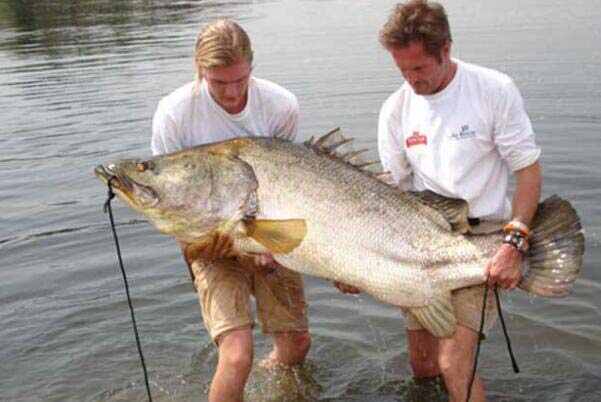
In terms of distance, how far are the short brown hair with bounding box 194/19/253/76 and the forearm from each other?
5.60ft

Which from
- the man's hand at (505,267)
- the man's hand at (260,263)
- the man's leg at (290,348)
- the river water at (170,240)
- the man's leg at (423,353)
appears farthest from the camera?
the river water at (170,240)

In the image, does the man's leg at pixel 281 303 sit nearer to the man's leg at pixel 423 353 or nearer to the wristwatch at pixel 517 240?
the man's leg at pixel 423 353

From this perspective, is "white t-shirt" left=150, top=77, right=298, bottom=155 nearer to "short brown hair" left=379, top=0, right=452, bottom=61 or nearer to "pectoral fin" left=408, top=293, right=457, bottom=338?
"short brown hair" left=379, top=0, right=452, bottom=61

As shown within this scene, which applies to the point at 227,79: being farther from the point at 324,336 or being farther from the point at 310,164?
the point at 324,336

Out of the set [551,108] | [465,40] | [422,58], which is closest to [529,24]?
[465,40]

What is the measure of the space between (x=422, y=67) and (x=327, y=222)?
1012 millimetres

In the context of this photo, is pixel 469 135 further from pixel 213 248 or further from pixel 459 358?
pixel 213 248

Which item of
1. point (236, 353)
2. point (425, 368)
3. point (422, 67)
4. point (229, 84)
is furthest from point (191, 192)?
point (425, 368)

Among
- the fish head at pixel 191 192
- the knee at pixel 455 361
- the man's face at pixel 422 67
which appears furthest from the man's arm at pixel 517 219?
the fish head at pixel 191 192

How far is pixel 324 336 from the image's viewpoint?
694cm

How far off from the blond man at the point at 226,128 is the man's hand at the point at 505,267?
4.20 feet

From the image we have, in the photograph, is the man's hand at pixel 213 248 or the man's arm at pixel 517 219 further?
the man's hand at pixel 213 248

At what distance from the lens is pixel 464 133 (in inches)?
180

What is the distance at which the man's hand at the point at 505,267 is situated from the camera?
431 cm
